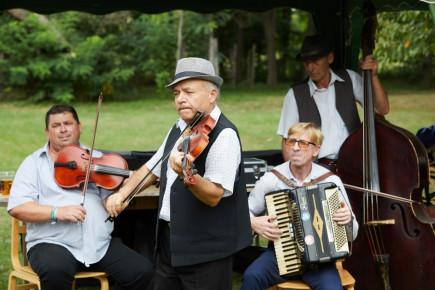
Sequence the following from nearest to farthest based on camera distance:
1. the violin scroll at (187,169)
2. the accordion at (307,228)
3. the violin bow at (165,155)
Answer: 1. the violin scroll at (187,169)
2. the violin bow at (165,155)
3. the accordion at (307,228)

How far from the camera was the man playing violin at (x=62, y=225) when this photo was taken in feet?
11.7

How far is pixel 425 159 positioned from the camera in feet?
12.6

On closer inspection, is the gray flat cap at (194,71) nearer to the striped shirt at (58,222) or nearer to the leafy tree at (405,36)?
the striped shirt at (58,222)

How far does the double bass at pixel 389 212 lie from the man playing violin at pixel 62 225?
133 cm

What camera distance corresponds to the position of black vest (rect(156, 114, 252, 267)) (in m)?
2.78

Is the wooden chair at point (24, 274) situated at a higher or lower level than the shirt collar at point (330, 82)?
lower

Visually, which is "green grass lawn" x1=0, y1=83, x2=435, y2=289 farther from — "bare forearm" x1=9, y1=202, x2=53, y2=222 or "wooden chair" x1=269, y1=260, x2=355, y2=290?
"wooden chair" x1=269, y1=260, x2=355, y2=290

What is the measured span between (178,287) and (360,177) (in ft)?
5.15

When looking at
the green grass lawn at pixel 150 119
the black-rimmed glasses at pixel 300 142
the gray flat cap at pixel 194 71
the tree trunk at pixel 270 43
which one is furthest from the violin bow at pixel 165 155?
the tree trunk at pixel 270 43

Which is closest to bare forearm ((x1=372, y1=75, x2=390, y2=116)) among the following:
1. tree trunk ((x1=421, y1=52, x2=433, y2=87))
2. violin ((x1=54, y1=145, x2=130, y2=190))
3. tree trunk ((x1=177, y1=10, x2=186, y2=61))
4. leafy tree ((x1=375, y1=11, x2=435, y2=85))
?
violin ((x1=54, y1=145, x2=130, y2=190))

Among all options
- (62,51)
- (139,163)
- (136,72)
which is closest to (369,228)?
(139,163)

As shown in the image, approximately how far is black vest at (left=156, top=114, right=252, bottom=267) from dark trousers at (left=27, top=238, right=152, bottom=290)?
0.97m

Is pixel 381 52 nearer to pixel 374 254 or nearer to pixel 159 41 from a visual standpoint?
pixel 374 254

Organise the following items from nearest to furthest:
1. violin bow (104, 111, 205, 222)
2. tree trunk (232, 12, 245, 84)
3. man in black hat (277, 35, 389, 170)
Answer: violin bow (104, 111, 205, 222) → man in black hat (277, 35, 389, 170) → tree trunk (232, 12, 245, 84)
